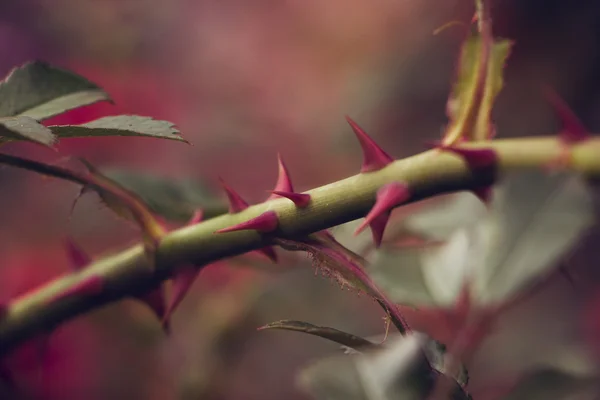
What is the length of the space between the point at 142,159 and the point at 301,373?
3.41 ft

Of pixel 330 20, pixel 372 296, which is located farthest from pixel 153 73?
pixel 372 296

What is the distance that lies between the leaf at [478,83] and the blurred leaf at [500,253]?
6.0 inches

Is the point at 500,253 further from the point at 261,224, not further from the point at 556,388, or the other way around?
the point at 261,224

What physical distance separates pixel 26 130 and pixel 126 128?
5 centimetres

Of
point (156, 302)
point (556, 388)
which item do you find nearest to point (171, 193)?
point (156, 302)

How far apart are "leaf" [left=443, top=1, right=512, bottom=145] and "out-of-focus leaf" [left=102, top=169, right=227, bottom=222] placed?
227 millimetres

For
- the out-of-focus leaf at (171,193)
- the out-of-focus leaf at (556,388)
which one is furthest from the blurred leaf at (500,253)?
the out-of-focus leaf at (171,193)

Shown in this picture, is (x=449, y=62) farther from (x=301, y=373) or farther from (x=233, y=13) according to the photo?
(x=301, y=373)

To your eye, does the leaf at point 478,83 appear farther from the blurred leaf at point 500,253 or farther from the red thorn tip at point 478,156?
the blurred leaf at point 500,253

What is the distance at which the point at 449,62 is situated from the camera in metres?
1.54

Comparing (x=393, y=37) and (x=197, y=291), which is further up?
(x=393, y=37)

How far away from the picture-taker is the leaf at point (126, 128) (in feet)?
0.96

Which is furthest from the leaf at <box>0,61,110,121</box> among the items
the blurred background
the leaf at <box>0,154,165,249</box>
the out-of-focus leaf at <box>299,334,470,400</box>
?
the blurred background

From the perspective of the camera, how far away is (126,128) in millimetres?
295
